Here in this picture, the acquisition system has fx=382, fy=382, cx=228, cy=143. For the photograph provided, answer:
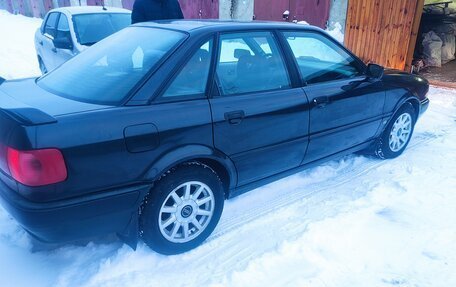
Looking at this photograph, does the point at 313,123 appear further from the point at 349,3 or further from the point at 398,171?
the point at 349,3

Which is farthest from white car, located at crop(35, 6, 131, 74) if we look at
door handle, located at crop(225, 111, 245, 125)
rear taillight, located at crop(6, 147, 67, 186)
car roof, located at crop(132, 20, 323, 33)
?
rear taillight, located at crop(6, 147, 67, 186)

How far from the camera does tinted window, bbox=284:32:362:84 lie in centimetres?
328

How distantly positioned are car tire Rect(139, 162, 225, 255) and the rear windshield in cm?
64

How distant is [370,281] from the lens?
2471 mm

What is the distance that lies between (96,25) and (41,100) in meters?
4.15

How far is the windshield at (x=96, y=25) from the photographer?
5871 mm

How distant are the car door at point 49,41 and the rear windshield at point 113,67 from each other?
3603 millimetres

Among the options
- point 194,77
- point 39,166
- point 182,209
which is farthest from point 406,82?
point 39,166

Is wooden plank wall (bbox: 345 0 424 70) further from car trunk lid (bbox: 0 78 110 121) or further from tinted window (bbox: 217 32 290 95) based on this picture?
car trunk lid (bbox: 0 78 110 121)

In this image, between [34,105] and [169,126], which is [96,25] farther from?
[169,126]

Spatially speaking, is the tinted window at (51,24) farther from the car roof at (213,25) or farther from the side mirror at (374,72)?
the side mirror at (374,72)

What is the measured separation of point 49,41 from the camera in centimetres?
646

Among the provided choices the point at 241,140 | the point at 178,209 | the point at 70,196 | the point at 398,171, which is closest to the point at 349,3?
the point at 398,171

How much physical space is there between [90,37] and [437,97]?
5909mm
